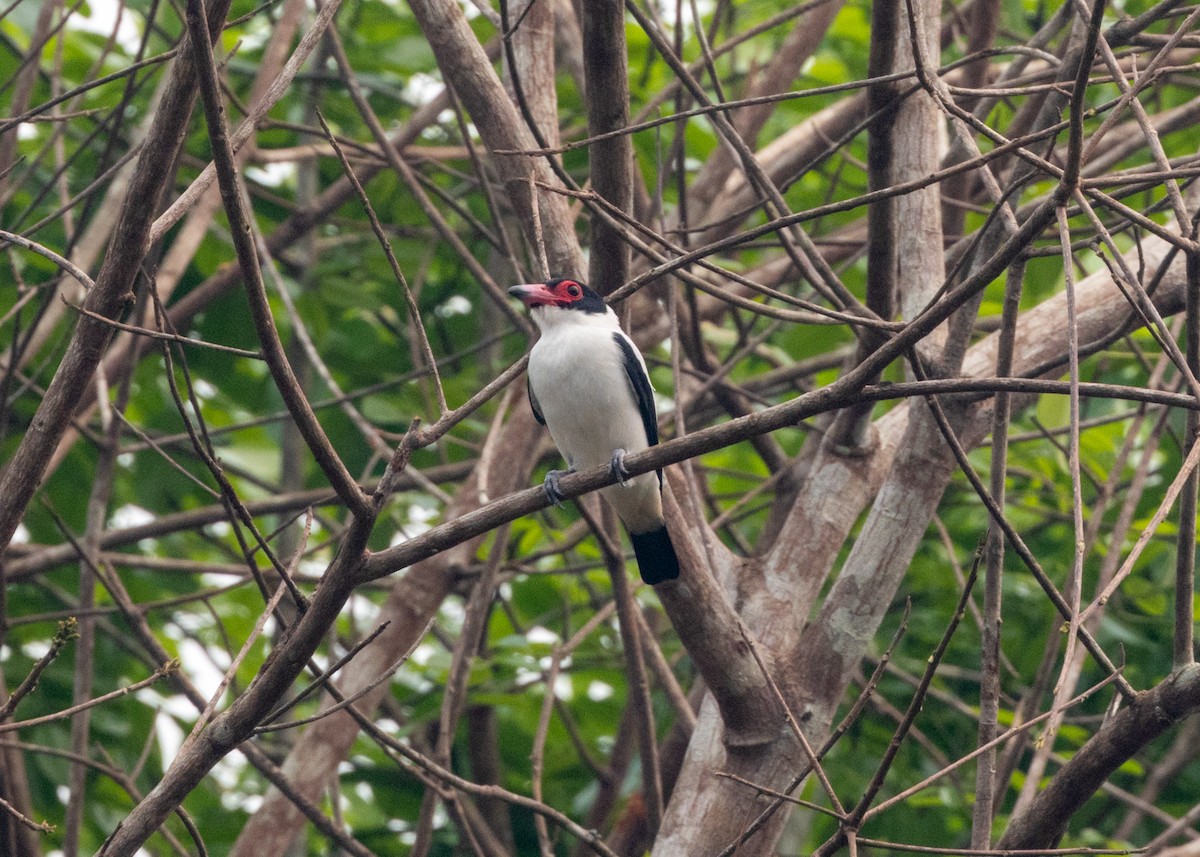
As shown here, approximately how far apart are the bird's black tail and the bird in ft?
0.90

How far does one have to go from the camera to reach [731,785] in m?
3.75

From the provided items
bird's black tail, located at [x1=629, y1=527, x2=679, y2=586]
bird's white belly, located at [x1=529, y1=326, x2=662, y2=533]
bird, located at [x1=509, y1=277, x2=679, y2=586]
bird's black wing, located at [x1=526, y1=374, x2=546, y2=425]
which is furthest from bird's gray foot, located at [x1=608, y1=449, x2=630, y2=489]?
bird's black wing, located at [x1=526, y1=374, x2=546, y2=425]

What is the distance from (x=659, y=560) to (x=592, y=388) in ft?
3.06

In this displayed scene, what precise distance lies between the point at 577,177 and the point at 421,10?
6.96ft

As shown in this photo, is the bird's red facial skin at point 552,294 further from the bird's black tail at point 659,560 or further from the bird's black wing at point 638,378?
the bird's black tail at point 659,560

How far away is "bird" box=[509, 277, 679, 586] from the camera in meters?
4.35

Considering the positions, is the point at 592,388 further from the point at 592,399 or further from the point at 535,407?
the point at 535,407

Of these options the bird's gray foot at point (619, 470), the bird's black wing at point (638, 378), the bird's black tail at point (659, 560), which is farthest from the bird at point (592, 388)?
the bird's gray foot at point (619, 470)

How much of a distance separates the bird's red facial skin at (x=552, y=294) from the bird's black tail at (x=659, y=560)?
81 cm

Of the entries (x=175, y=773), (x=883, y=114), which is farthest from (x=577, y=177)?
(x=175, y=773)

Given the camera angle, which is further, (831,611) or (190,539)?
Result: (190,539)

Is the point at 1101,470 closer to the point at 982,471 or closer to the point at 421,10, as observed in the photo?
the point at 982,471

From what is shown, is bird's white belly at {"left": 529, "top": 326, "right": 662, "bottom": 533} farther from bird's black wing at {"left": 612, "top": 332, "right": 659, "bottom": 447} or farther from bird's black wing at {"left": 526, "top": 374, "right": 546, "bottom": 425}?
bird's black wing at {"left": 526, "top": 374, "right": 546, "bottom": 425}

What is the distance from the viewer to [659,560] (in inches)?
145
